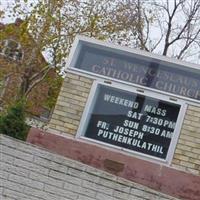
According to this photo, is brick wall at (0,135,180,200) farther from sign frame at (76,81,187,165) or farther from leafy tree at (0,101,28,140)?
leafy tree at (0,101,28,140)

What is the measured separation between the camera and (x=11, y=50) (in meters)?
25.5

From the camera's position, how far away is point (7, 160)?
665 cm

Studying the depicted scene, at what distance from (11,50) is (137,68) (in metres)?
17.8

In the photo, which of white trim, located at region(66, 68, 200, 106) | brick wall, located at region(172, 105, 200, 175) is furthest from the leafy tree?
brick wall, located at region(172, 105, 200, 175)

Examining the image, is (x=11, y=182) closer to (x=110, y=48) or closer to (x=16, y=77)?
(x=110, y=48)

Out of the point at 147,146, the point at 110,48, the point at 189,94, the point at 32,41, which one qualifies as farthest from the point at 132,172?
the point at 32,41

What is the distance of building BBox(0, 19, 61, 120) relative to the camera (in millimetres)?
23209

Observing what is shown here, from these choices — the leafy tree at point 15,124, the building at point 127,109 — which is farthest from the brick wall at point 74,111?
the leafy tree at point 15,124

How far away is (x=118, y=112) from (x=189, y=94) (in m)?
1.24

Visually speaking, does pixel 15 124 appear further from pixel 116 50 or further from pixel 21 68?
pixel 21 68

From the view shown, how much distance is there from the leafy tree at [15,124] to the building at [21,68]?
13.1 meters

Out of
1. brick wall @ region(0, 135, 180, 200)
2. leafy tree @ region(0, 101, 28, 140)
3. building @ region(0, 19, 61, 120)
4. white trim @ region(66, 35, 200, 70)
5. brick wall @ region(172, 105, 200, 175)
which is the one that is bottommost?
brick wall @ region(0, 135, 180, 200)

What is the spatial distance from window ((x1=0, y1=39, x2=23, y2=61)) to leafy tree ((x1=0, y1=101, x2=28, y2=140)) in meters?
15.1

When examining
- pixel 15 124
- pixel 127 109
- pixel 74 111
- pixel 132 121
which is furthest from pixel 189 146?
pixel 15 124
